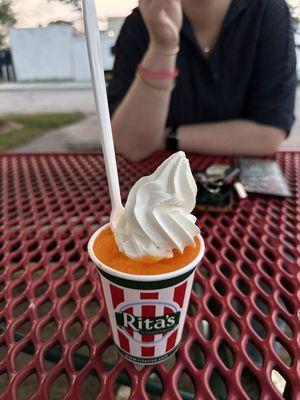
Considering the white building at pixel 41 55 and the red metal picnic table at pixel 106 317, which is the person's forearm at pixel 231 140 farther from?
the white building at pixel 41 55

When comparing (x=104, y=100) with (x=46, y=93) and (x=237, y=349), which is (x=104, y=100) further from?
(x=46, y=93)

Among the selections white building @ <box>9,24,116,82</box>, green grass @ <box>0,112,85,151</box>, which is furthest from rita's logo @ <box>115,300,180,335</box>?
white building @ <box>9,24,116,82</box>

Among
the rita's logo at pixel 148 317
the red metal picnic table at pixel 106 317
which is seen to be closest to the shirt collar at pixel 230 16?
the red metal picnic table at pixel 106 317

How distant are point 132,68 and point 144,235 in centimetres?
99

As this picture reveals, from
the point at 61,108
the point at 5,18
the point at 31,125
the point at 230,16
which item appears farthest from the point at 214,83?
the point at 5,18

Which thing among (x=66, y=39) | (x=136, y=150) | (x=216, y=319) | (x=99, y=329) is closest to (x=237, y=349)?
(x=216, y=319)

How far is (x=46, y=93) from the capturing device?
6.52 meters

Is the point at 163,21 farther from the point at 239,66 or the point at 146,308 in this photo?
the point at 146,308

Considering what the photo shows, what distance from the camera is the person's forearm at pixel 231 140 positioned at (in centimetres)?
110

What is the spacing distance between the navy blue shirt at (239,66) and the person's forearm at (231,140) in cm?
5

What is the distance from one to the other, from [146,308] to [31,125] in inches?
154

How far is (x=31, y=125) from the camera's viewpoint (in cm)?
392

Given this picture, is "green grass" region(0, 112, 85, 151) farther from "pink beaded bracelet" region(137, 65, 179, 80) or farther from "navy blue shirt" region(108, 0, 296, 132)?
"pink beaded bracelet" region(137, 65, 179, 80)

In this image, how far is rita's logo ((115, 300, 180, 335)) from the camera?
0.39 metres
